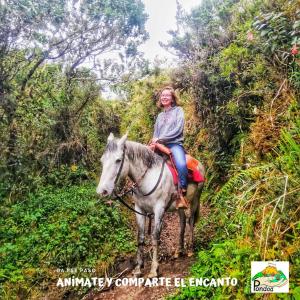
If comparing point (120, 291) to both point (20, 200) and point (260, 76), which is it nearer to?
point (20, 200)

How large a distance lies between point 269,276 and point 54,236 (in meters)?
4.08

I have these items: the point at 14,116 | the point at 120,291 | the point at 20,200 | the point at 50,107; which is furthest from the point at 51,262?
the point at 50,107

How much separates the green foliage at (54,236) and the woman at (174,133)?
6.05 ft

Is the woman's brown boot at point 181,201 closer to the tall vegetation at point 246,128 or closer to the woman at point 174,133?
the woman at point 174,133

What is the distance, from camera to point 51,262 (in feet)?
18.5

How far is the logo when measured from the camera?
3.20 meters

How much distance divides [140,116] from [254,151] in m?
6.10

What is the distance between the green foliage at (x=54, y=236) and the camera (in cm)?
542

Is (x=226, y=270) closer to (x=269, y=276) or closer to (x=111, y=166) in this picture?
(x=269, y=276)

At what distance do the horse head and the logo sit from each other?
1987mm

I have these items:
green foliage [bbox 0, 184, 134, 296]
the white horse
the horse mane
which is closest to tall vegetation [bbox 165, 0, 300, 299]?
the white horse

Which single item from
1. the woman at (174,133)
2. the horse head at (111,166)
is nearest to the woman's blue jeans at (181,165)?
the woman at (174,133)

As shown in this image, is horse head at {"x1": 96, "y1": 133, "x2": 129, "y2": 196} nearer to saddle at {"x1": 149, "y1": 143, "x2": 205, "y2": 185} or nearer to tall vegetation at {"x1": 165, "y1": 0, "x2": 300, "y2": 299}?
saddle at {"x1": 149, "y1": 143, "x2": 205, "y2": 185}

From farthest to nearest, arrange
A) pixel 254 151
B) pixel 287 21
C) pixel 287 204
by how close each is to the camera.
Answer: pixel 254 151 < pixel 287 21 < pixel 287 204
